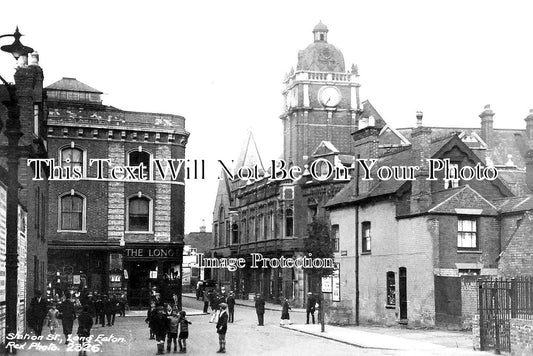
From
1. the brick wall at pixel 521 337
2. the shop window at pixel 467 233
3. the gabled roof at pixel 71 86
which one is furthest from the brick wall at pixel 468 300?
the gabled roof at pixel 71 86

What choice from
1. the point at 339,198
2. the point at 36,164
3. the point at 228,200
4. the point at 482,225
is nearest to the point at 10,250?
the point at 36,164

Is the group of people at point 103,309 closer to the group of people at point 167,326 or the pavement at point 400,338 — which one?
the pavement at point 400,338

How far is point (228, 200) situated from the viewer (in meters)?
80.2

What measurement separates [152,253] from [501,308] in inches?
1008

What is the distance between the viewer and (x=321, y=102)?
2773 inches

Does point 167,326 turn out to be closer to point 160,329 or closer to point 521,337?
point 160,329

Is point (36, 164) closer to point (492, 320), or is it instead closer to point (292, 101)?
point (492, 320)

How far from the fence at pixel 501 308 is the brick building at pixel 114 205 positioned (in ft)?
74.6

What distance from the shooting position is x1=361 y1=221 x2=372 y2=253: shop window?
37.1 meters

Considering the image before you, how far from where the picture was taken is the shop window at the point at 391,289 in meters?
34.6

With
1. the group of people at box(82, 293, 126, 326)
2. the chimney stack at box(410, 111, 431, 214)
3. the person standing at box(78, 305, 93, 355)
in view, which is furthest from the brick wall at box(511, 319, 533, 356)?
the group of people at box(82, 293, 126, 326)

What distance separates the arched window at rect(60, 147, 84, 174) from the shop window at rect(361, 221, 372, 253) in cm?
1565

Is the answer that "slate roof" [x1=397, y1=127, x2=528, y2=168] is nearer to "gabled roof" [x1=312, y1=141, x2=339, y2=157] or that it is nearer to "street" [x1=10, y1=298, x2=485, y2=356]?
"gabled roof" [x1=312, y1=141, x2=339, y2=157]

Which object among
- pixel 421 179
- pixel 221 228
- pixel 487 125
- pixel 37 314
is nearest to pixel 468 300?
pixel 421 179
